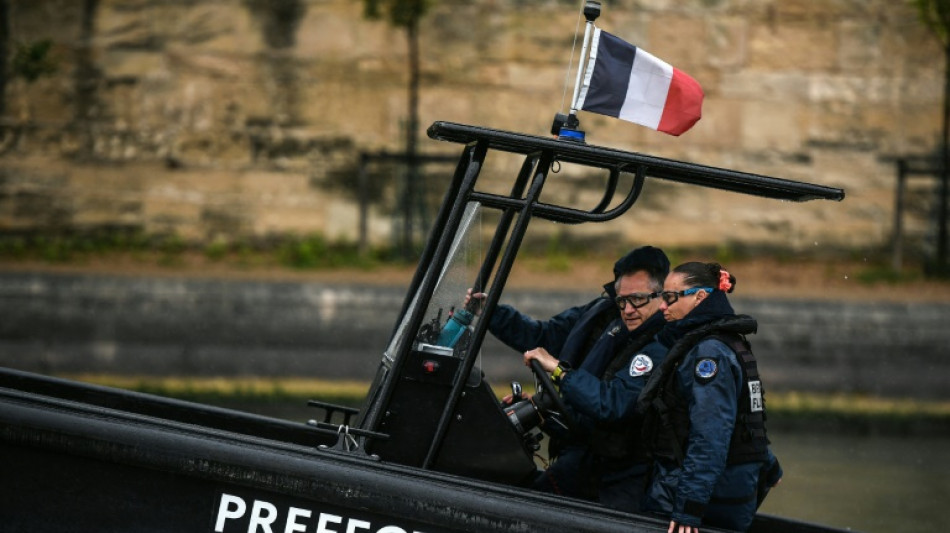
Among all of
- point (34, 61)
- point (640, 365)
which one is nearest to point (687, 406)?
point (640, 365)

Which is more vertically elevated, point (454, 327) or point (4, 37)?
point (4, 37)

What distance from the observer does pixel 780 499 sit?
9570 millimetres

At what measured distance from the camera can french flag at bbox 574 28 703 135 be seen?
5379 mm

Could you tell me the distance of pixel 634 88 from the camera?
542 cm

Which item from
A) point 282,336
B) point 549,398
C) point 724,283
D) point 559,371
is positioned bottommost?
point 282,336

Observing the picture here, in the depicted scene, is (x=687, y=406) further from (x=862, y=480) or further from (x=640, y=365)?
(x=862, y=480)

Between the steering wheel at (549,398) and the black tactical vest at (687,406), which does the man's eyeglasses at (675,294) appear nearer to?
the black tactical vest at (687,406)

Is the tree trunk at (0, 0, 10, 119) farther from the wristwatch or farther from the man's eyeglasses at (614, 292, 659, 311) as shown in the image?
the wristwatch

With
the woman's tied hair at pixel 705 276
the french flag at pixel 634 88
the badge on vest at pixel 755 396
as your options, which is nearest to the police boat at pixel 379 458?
the french flag at pixel 634 88

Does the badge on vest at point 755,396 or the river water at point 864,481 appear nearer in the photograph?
the badge on vest at point 755,396

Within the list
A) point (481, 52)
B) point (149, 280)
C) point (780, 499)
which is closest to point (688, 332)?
point (780, 499)

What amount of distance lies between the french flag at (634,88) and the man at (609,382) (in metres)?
0.60

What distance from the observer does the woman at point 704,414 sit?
504 cm

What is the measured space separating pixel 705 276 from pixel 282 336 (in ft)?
23.9
